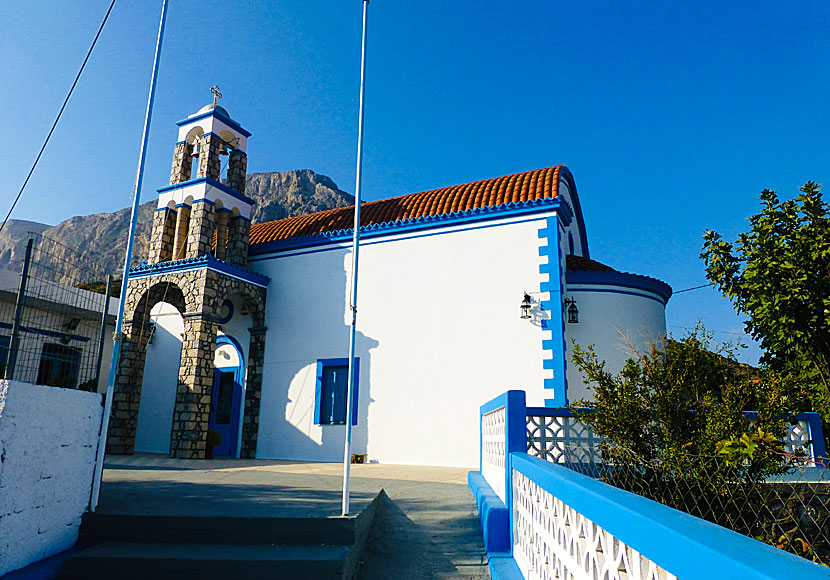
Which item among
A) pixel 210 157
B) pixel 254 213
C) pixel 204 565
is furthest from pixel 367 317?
pixel 254 213

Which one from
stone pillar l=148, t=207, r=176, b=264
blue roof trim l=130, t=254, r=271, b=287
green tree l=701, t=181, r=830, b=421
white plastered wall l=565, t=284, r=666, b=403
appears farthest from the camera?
stone pillar l=148, t=207, r=176, b=264

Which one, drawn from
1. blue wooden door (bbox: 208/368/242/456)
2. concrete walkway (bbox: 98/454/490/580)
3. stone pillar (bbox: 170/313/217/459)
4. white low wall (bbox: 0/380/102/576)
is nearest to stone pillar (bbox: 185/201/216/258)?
stone pillar (bbox: 170/313/217/459)

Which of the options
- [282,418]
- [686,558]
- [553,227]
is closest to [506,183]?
[553,227]

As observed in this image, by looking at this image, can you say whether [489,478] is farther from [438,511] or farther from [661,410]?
[661,410]

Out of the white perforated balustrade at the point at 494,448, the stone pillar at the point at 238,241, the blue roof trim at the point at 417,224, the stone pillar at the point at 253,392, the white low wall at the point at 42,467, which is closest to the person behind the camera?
the white low wall at the point at 42,467

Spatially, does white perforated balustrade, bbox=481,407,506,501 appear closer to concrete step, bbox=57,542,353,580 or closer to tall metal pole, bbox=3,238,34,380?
concrete step, bbox=57,542,353,580

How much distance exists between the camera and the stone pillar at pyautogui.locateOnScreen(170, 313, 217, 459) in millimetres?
9992

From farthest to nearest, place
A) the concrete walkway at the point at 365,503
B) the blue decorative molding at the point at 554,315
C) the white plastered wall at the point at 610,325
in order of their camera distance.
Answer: the white plastered wall at the point at 610,325 < the blue decorative molding at the point at 554,315 < the concrete walkway at the point at 365,503

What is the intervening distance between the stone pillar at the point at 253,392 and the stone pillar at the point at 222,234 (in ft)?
4.76

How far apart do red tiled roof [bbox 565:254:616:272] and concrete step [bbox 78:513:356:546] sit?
8243mm

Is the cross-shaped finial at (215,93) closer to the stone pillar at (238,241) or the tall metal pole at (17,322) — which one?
the stone pillar at (238,241)

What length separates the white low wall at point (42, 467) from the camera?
3.57m

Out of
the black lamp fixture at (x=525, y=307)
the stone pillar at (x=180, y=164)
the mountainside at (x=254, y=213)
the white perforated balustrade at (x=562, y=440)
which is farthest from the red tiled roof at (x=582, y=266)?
the mountainside at (x=254, y=213)

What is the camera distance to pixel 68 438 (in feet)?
13.7
